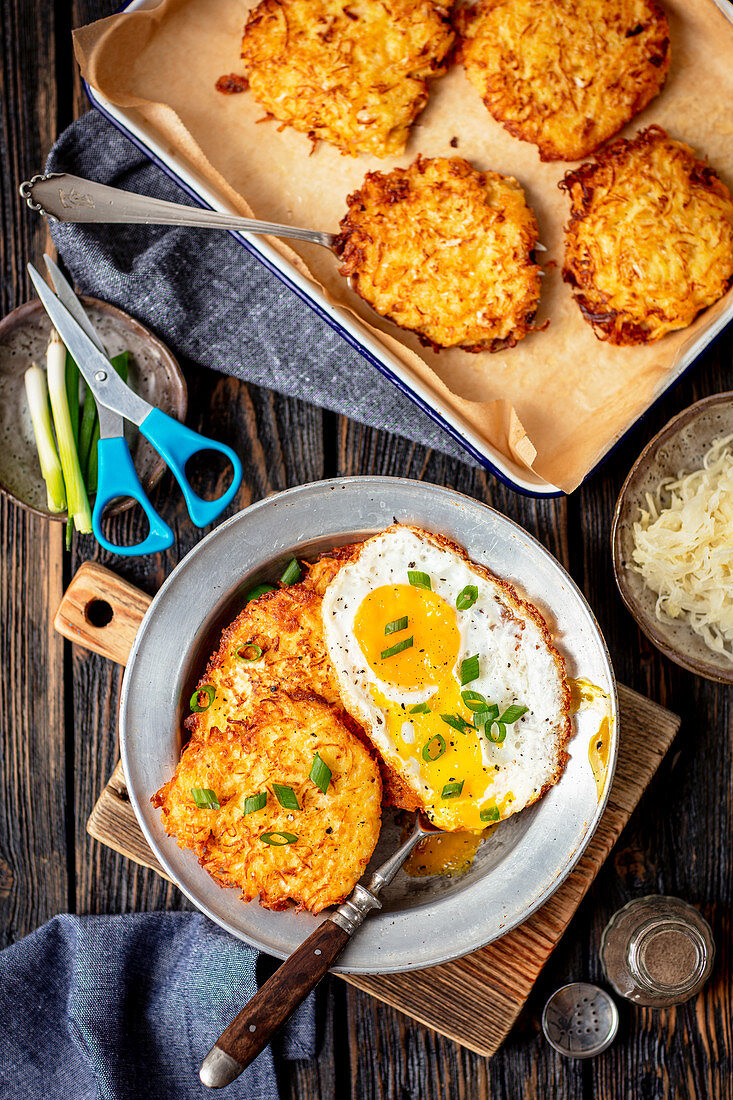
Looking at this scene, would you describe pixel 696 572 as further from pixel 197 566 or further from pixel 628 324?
pixel 197 566

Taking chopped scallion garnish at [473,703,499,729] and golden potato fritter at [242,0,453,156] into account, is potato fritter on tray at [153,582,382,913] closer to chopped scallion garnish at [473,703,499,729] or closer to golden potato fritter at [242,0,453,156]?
chopped scallion garnish at [473,703,499,729]

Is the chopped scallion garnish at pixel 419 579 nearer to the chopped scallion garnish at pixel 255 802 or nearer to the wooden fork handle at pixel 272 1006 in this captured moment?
the chopped scallion garnish at pixel 255 802

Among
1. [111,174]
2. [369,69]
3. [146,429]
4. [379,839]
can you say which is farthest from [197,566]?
[369,69]

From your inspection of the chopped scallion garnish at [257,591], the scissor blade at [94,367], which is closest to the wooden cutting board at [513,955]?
the chopped scallion garnish at [257,591]

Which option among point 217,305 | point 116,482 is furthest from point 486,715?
point 217,305

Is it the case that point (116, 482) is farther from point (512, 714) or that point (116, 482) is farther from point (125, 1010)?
point (125, 1010)

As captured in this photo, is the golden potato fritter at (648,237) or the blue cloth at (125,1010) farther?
the blue cloth at (125,1010)
